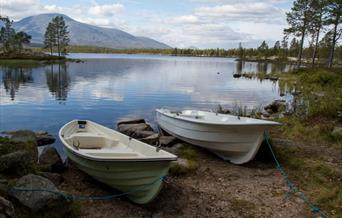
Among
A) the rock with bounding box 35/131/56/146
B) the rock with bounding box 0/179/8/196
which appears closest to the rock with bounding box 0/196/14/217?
the rock with bounding box 0/179/8/196

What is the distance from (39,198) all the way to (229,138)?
19.1 ft

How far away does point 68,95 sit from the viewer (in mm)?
27328

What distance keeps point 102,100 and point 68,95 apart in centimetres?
452

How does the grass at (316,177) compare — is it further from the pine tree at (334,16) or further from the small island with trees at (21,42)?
the small island with trees at (21,42)

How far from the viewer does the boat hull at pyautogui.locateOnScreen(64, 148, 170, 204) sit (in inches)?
262

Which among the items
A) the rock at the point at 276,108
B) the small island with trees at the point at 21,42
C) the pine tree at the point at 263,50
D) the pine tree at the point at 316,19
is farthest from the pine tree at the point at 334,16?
the pine tree at the point at 263,50

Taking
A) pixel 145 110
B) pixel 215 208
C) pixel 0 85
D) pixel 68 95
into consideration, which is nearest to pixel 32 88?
pixel 0 85

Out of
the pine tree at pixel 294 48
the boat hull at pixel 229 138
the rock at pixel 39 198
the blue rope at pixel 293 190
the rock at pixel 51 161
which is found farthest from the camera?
the pine tree at pixel 294 48

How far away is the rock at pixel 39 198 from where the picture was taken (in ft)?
18.7

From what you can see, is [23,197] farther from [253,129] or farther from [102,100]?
[102,100]

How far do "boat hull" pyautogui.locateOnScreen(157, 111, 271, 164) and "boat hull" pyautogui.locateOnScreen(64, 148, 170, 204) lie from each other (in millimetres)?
3454

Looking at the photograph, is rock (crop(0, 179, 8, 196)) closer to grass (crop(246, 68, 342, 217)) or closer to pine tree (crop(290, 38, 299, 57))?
grass (crop(246, 68, 342, 217))

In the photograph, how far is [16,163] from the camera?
7688mm

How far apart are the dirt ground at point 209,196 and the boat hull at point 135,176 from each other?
0.29 m
